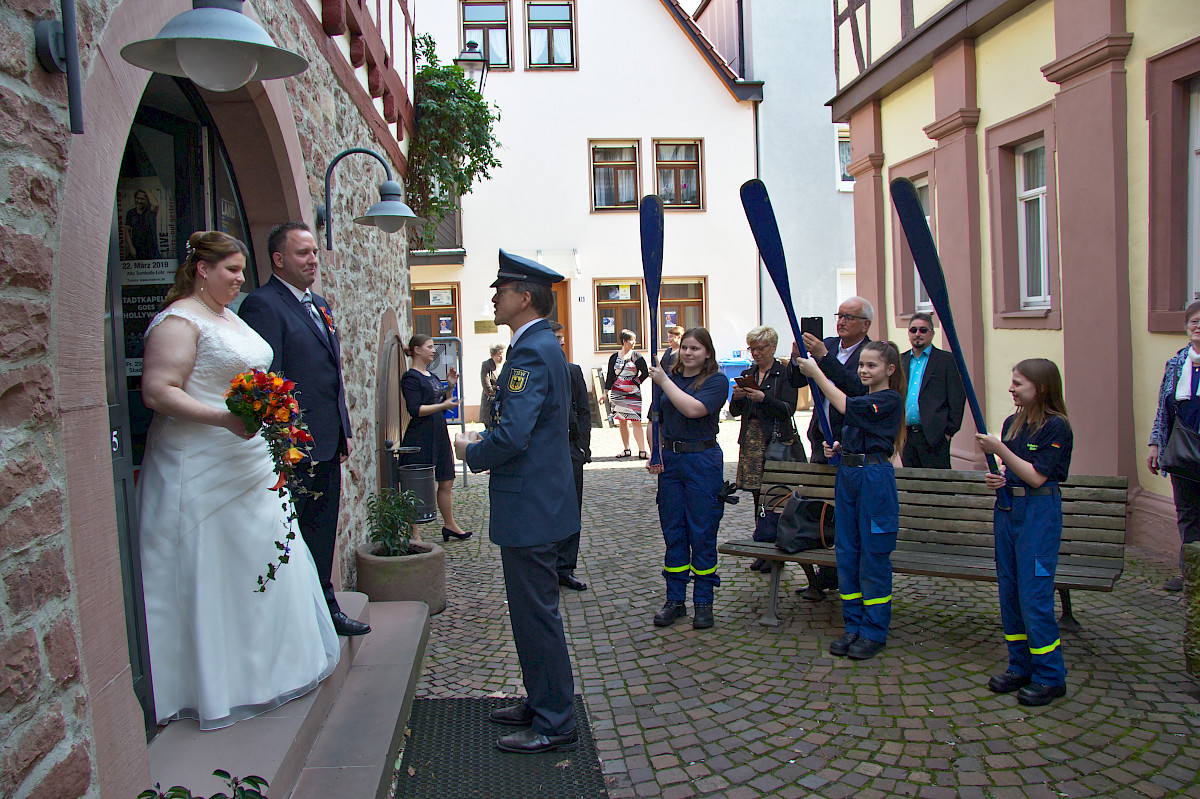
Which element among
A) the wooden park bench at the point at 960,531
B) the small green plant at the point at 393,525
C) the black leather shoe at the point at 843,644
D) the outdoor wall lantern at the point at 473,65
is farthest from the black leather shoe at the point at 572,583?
the outdoor wall lantern at the point at 473,65

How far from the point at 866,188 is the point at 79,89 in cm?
1019

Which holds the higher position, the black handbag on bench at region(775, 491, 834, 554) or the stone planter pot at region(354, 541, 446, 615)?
the black handbag on bench at region(775, 491, 834, 554)

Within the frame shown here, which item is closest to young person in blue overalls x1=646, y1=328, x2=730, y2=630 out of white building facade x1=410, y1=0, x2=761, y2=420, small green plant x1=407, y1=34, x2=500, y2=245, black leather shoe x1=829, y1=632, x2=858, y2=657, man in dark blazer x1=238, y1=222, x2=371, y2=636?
black leather shoe x1=829, y1=632, x2=858, y2=657

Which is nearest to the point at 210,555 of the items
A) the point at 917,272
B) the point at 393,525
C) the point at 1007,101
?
the point at 393,525

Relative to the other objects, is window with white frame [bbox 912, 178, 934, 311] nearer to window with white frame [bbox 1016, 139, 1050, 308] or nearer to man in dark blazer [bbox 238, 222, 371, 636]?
window with white frame [bbox 1016, 139, 1050, 308]

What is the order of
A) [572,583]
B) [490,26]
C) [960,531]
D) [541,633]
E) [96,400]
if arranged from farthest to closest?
[490,26]
[572,583]
[960,531]
[541,633]
[96,400]

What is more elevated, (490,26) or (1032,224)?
(490,26)

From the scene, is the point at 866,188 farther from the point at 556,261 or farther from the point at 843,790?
the point at 843,790

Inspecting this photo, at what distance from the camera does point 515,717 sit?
373 cm

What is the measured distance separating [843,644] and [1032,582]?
1058mm

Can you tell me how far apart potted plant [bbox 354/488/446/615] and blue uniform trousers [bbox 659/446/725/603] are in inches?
55.6

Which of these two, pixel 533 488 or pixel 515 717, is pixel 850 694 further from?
pixel 533 488

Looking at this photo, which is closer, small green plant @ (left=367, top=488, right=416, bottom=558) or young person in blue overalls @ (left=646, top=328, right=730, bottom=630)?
young person in blue overalls @ (left=646, top=328, right=730, bottom=630)

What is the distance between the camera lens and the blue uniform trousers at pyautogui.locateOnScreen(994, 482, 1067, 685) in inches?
145
